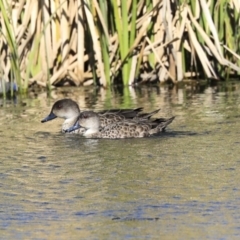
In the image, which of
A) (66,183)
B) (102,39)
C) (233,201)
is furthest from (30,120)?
(233,201)

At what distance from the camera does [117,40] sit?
11.4 meters

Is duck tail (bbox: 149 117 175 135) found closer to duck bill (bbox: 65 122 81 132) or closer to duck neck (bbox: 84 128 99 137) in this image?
duck neck (bbox: 84 128 99 137)

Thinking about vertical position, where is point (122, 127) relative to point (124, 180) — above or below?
above

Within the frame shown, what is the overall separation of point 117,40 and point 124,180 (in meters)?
5.19

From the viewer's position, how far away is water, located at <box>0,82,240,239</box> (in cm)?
520

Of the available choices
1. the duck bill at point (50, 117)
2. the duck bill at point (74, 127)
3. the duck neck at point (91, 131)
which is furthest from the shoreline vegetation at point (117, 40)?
the duck neck at point (91, 131)

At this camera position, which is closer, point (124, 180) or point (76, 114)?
point (124, 180)

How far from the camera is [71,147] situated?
792 centimetres

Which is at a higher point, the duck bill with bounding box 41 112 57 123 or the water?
the duck bill with bounding box 41 112 57 123

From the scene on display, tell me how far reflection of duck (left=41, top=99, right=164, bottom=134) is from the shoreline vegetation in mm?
1860

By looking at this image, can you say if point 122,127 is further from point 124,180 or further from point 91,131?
point 124,180

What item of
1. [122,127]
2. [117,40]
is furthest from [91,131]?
[117,40]

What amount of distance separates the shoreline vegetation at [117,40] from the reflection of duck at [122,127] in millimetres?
2546

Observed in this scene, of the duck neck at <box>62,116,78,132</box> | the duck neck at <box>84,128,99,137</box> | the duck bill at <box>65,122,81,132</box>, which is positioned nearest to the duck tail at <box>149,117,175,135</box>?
the duck neck at <box>84,128,99,137</box>
